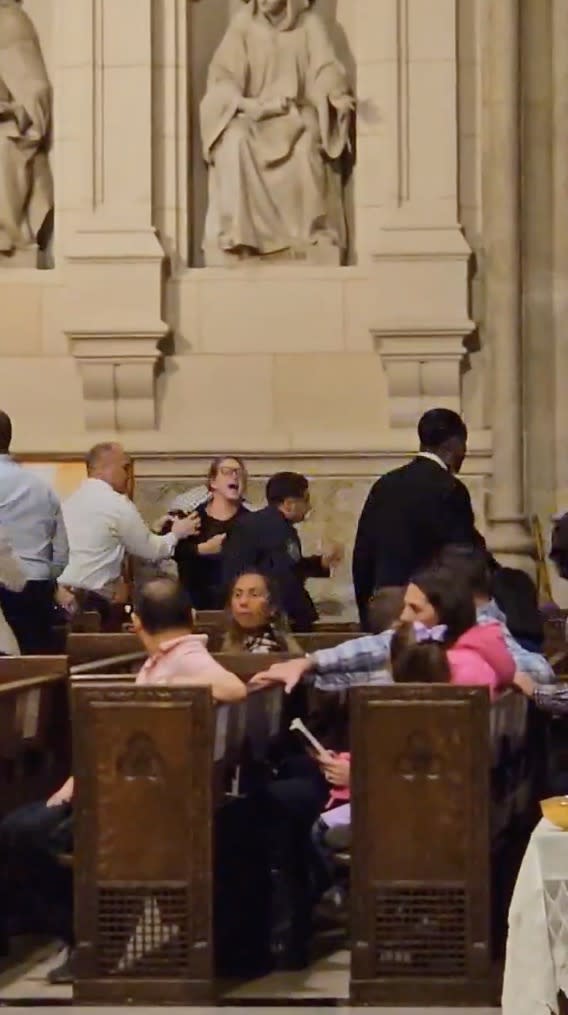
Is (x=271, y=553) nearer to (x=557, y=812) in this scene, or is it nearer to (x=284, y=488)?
(x=284, y=488)

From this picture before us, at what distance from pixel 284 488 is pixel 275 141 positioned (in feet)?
11.3

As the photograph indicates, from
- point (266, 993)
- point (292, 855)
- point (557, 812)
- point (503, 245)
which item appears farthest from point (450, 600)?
point (503, 245)

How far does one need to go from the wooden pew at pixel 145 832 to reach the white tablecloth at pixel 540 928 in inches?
53.7

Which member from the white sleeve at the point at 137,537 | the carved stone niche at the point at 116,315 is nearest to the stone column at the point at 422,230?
the carved stone niche at the point at 116,315

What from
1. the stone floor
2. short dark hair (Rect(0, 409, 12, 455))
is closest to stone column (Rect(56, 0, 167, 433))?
short dark hair (Rect(0, 409, 12, 455))

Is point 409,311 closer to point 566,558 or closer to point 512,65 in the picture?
point 512,65

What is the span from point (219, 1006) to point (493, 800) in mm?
1038

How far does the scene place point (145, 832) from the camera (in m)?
6.95

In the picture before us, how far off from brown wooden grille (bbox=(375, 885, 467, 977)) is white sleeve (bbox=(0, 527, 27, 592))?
128 inches

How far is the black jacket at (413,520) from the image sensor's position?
9703 millimetres

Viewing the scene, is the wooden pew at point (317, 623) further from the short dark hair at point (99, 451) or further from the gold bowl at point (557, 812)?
the gold bowl at point (557, 812)

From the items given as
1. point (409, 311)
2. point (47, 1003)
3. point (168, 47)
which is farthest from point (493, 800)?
point (168, 47)

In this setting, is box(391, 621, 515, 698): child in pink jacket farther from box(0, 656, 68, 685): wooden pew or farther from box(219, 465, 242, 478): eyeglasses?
box(219, 465, 242, 478): eyeglasses

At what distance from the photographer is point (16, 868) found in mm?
7461
